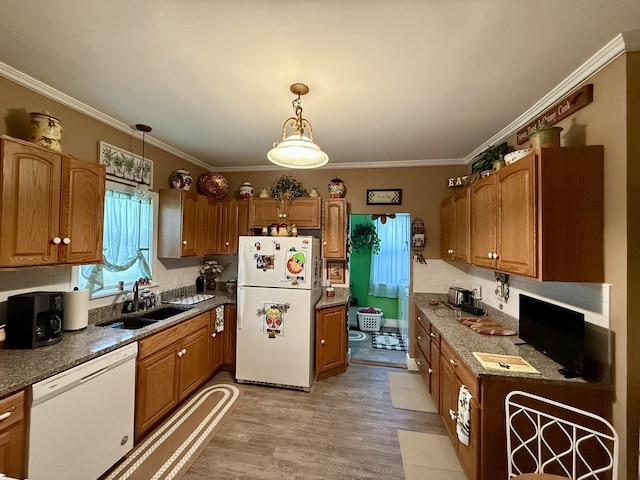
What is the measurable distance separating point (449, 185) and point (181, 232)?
10.7 feet

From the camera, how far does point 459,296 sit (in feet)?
9.85

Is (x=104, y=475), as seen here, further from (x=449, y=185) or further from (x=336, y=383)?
(x=449, y=185)

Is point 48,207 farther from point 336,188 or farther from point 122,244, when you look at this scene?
point 336,188

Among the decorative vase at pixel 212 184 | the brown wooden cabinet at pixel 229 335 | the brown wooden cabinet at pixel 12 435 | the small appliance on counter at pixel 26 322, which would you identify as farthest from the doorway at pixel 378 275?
the brown wooden cabinet at pixel 12 435

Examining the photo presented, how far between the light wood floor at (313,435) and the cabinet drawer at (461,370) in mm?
712

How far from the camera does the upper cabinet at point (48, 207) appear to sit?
4.94 ft

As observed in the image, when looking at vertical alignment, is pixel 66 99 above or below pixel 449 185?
above

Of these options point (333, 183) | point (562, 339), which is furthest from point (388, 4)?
point (333, 183)

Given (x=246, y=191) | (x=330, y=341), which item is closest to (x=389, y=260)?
(x=330, y=341)

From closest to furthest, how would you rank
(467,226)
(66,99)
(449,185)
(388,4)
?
1. (388,4)
2. (66,99)
3. (467,226)
4. (449,185)

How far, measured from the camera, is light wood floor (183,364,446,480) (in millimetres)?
1845

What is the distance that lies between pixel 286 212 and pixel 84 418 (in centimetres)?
254

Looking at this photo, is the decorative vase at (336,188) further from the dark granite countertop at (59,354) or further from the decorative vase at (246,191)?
the dark granite countertop at (59,354)

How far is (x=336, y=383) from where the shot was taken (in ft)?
9.89
